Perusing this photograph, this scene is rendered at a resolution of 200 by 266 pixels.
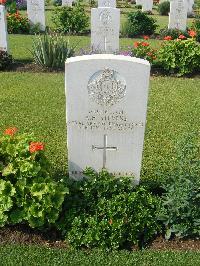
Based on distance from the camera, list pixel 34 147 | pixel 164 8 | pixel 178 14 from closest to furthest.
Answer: pixel 34 147 → pixel 178 14 → pixel 164 8

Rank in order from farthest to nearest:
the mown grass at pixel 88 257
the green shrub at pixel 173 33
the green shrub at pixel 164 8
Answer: the green shrub at pixel 164 8 < the green shrub at pixel 173 33 < the mown grass at pixel 88 257

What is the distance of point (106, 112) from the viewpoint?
4852 mm

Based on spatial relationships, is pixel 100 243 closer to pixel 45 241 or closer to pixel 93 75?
pixel 45 241

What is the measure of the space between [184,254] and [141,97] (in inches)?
68.9

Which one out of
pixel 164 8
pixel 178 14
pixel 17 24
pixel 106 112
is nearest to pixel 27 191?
pixel 106 112

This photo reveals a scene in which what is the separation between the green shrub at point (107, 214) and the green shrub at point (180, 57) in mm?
6693

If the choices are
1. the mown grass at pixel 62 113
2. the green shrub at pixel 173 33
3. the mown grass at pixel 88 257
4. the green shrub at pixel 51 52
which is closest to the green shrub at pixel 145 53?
the mown grass at pixel 62 113

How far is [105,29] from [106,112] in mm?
8306

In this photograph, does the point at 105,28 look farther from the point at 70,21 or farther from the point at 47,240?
→ the point at 47,240

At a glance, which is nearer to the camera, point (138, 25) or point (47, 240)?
point (47, 240)

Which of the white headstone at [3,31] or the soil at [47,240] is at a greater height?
the white headstone at [3,31]

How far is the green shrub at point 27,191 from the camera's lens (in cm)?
450

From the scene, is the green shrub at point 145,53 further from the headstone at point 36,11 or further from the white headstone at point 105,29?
the headstone at point 36,11

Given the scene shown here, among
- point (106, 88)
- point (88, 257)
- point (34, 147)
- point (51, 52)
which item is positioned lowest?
point (88, 257)
